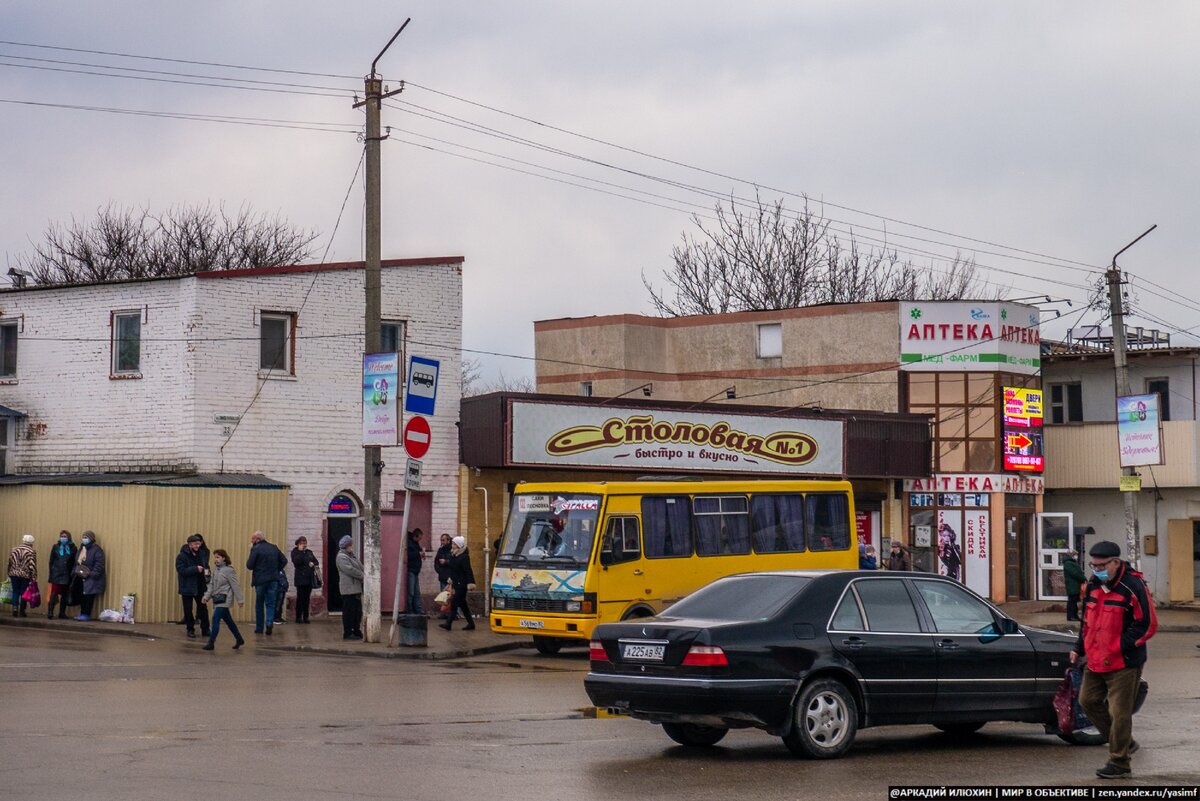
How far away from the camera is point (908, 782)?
1054cm

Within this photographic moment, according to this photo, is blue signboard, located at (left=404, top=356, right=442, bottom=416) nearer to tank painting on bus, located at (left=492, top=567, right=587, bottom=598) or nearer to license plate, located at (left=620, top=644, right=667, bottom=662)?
tank painting on bus, located at (left=492, top=567, right=587, bottom=598)

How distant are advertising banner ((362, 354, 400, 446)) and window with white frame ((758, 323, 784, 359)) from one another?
21221 millimetres

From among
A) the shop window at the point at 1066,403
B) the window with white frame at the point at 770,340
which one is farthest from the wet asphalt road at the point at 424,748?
the shop window at the point at 1066,403

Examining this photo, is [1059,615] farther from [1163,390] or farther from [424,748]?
[424,748]

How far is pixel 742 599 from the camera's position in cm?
1235

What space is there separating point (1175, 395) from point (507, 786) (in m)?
37.4

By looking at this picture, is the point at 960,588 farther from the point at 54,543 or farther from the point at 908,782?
the point at 54,543

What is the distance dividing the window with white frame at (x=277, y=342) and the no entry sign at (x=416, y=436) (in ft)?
21.7

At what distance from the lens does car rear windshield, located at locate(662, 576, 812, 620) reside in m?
12.0

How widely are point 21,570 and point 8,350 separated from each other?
6.14m

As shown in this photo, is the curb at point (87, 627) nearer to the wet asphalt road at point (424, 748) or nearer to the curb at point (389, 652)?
the curb at point (389, 652)

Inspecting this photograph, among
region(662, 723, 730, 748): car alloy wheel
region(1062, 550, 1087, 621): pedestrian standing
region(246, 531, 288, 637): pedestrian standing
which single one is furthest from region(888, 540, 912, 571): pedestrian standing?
region(662, 723, 730, 748): car alloy wheel

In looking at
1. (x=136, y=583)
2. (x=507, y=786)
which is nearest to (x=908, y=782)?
(x=507, y=786)

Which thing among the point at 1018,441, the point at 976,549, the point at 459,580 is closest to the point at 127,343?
the point at 459,580
